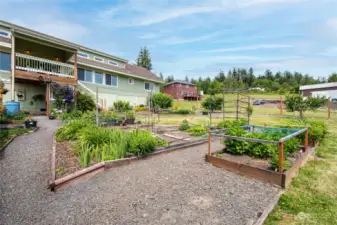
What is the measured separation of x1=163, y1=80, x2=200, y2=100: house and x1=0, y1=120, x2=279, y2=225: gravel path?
1419 inches

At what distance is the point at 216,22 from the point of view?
11047 millimetres

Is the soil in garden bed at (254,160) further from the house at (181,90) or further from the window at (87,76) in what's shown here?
the house at (181,90)

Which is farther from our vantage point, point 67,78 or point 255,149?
point 67,78

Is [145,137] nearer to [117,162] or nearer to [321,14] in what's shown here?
[117,162]

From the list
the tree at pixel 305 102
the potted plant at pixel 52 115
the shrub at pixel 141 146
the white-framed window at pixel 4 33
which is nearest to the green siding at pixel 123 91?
the potted plant at pixel 52 115

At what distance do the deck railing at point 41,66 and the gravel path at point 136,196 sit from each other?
371 inches

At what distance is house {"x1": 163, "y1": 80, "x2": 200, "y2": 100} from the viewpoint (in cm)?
4088

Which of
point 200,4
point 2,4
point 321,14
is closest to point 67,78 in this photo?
point 2,4

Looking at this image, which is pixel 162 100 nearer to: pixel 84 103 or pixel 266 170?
pixel 84 103

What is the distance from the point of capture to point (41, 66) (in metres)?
12.4

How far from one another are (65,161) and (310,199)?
4.85 meters

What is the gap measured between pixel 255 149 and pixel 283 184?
1.31 meters

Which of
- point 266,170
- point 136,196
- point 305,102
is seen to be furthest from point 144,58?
point 136,196

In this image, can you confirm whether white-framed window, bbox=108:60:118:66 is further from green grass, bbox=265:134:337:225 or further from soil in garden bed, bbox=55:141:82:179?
green grass, bbox=265:134:337:225
